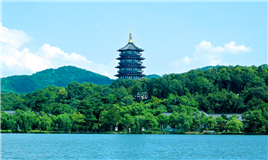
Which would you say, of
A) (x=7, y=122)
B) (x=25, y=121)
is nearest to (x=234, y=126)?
(x=25, y=121)

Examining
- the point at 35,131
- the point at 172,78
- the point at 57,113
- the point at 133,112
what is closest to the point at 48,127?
the point at 35,131

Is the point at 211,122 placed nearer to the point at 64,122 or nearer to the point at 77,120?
the point at 77,120

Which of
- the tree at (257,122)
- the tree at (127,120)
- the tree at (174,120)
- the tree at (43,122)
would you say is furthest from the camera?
the tree at (43,122)

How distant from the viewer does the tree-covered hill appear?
5349 inches

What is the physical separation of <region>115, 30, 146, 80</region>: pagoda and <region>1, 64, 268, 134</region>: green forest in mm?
8770

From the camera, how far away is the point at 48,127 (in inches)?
2335

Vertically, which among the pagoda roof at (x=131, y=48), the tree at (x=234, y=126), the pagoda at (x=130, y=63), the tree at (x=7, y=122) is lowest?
the tree at (x=234, y=126)

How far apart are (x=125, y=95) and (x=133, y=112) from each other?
14.9 m

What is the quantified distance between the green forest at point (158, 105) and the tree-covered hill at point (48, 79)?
142ft

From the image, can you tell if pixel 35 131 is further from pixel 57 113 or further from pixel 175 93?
pixel 175 93

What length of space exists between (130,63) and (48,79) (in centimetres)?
7150

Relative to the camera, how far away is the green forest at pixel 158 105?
57.1 m

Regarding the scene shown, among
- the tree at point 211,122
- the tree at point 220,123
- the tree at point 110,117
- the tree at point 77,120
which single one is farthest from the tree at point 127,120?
the tree at point 220,123

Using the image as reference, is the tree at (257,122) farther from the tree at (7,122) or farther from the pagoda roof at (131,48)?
the pagoda roof at (131,48)
